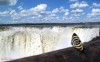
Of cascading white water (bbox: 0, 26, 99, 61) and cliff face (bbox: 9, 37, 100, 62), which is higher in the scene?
cliff face (bbox: 9, 37, 100, 62)

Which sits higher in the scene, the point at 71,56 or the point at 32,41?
the point at 71,56

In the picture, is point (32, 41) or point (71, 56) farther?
point (32, 41)

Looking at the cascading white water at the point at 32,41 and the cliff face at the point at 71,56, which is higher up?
the cliff face at the point at 71,56

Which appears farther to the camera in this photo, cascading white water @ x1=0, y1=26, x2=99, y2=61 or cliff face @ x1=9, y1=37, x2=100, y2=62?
cascading white water @ x1=0, y1=26, x2=99, y2=61

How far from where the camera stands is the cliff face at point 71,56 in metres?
2.12

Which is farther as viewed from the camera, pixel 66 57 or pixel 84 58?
pixel 84 58

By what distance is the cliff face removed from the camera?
212 centimetres

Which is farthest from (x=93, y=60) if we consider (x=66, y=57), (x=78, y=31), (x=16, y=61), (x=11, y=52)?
(x=78, y=31)

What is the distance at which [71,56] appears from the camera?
2455mm

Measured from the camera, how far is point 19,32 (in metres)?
13.8

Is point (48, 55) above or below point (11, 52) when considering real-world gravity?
above

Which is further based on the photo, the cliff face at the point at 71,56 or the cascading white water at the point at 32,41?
the cascading white water at the point at 32,41

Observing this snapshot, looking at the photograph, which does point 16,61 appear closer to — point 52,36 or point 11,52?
point 11,52

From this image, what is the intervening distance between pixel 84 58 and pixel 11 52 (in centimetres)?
993
